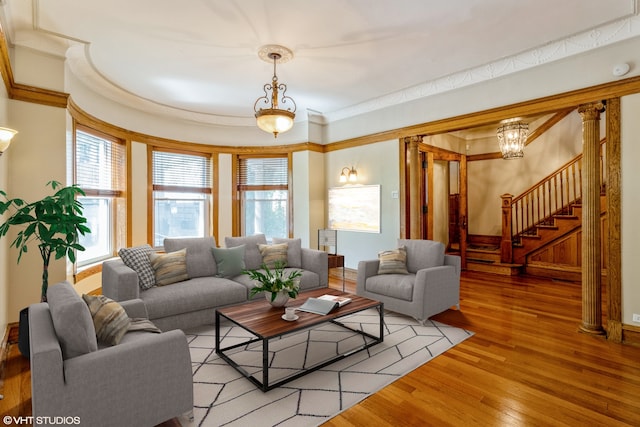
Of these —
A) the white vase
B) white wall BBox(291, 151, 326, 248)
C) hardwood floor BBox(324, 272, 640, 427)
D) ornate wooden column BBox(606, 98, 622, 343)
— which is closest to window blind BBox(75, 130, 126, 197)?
white wall BBox(291, 151, 326, 248)

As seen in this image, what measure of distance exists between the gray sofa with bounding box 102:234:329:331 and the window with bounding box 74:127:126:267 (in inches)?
50.3

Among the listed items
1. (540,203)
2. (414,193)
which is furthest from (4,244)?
(540,203)

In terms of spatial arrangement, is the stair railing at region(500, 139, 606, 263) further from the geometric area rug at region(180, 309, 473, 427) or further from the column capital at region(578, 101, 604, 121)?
the geometric area rug at region(180, 309, 473, 427)

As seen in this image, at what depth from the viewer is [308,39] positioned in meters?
3.32

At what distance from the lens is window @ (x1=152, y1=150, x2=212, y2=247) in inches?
220

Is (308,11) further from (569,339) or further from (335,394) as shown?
(569,339)

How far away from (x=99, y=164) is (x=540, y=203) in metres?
7.79

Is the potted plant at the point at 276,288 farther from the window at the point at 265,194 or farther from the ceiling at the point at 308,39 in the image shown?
the window at the point at 265,194

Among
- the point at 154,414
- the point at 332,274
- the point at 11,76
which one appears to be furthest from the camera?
the point at 332,274

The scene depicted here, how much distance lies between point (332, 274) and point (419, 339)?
298 centimetres

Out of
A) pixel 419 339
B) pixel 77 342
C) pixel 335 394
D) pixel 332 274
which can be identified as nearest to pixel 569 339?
pixel 419 339

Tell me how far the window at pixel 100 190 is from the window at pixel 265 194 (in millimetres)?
2062

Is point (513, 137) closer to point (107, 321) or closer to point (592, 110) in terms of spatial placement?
point (592, 110)

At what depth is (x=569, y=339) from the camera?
3203mm
